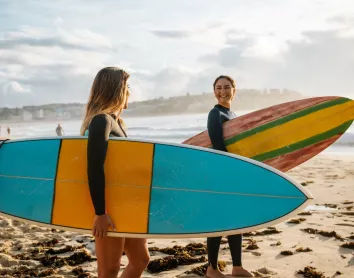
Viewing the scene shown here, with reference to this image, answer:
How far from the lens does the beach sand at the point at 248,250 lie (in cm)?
332

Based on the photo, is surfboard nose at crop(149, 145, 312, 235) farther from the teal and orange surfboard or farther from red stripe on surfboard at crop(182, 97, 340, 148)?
red stripe on surfboard at crop(182, 97, 340, 148)

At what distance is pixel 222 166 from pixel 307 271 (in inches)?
50.7

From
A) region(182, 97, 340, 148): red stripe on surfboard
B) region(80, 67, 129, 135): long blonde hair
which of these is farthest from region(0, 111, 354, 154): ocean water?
region(80, 67, 129, 135): long blonde hair

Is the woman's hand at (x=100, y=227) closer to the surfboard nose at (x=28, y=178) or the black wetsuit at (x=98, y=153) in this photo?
the black wetsuit at (x=98, y=153)

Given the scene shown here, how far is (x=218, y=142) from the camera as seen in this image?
2912mm

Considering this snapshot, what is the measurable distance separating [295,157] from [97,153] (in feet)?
6.78

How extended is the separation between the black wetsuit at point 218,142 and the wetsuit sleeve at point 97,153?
1117mm

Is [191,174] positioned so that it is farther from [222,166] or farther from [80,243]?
[80,243]

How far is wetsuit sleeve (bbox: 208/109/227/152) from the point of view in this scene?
290 centimetres

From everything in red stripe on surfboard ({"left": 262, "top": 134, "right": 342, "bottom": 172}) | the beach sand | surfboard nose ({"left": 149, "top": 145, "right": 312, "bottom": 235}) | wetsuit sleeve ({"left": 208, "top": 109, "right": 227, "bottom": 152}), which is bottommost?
the beach sand

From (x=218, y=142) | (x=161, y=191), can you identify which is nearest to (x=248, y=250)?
(x=218, y=142)

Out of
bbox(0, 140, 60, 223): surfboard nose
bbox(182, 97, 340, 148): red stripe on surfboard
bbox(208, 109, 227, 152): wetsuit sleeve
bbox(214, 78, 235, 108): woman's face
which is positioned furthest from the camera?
bbox(182, 97, 340, 148): red stripe on surfboard

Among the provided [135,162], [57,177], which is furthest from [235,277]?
[57,177]

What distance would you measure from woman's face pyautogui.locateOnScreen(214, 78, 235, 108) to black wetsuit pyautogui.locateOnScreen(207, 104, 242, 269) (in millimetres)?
48
